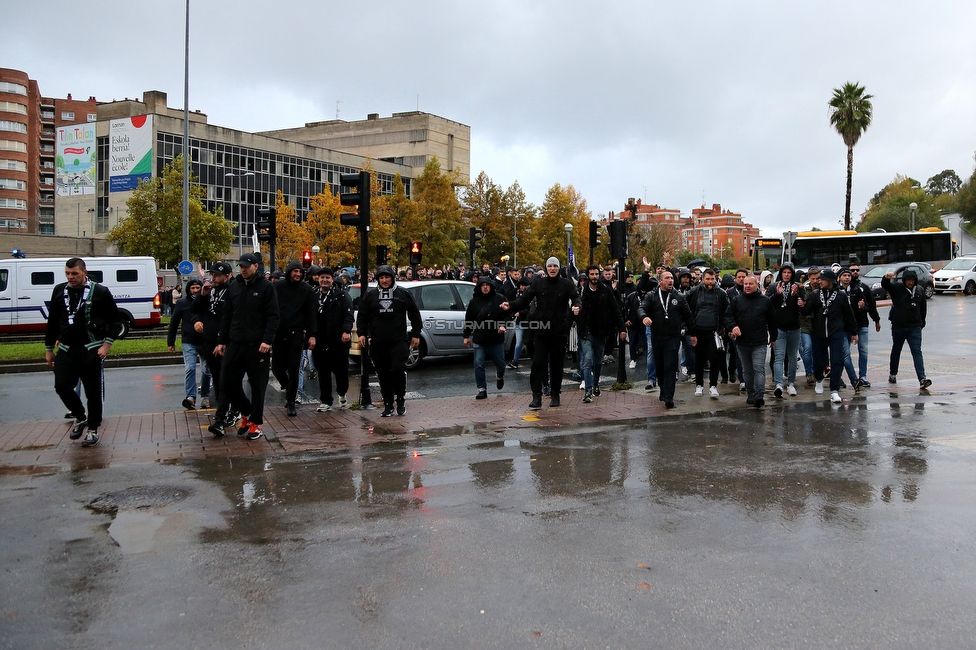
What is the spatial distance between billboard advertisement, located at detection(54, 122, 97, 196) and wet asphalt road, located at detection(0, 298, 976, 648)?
240 ft

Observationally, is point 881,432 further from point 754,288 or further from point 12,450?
point 12,450

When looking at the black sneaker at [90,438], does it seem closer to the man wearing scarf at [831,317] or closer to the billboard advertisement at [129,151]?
the man wearing scarf at [831,317]

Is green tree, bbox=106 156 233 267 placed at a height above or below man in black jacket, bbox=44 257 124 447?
above

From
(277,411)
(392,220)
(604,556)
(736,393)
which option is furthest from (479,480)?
(392,220)

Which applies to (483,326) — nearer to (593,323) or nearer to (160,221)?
(593,323)

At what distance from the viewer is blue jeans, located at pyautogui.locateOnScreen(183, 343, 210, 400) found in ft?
33.7

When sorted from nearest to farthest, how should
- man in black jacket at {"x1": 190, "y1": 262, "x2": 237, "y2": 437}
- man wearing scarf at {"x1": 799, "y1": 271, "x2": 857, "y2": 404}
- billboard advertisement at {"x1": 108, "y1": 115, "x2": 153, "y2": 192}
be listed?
man in black jacket at {"x1": 190, "y1": 262, "x2": 237, "y2": 437} < man wearing scarf at {"x1": 799, "y1": 271, "x2": 857, "y2": 404} < billboard advertisement at {"x1": 108, "y1": 115, "x2": 153, "y2": 192}

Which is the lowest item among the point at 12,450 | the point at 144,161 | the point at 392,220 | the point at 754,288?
the point at 12,450

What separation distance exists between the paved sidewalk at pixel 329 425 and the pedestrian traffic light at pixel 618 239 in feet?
7.11

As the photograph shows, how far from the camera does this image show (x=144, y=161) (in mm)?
67062

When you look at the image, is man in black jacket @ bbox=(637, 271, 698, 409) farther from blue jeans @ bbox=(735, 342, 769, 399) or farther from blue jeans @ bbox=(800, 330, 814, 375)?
blue jeans @ bbox=(800, 330, 814, 375)

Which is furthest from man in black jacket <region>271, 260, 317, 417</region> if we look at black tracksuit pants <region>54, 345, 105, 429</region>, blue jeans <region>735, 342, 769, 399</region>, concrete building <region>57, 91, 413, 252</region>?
concrete building <region>57, 91, 413, 252</region>

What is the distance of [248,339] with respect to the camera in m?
8.16

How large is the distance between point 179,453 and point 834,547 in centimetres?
565
